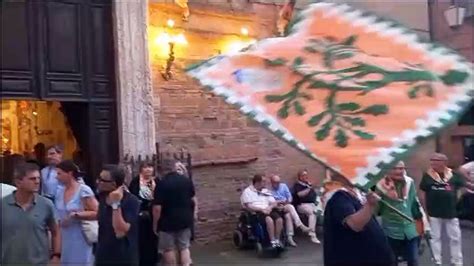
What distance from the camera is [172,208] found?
802 cm

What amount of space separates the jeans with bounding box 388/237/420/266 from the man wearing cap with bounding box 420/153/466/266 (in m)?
1.31

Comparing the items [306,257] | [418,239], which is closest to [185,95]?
[306,257]

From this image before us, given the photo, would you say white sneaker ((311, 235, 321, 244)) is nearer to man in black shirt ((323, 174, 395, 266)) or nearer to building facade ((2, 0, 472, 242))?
building facade ((2, 0, 472, 242))

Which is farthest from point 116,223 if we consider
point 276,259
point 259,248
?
point 259,248

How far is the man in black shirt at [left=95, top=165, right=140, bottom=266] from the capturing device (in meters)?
5.63

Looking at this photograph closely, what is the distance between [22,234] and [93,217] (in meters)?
1.02

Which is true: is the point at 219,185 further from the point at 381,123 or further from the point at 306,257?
the point at 381,123

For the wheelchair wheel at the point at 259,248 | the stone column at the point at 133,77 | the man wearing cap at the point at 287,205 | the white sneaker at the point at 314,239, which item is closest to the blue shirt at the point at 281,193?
the man wearing cap at the point at 287,205

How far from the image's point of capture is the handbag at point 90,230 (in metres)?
6.11

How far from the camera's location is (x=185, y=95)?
1128 cm

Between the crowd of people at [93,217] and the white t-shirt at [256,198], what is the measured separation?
2.48 meters

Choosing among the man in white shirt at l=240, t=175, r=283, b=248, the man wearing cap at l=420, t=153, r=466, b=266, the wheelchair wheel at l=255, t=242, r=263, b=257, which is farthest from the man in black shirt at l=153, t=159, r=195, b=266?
the man wearing cap at l=420, t=153, r=466, b=266

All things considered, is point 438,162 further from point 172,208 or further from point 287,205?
point 287,205

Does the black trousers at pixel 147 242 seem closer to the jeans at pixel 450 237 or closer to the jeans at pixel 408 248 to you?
the jeans at pixel 408 248
